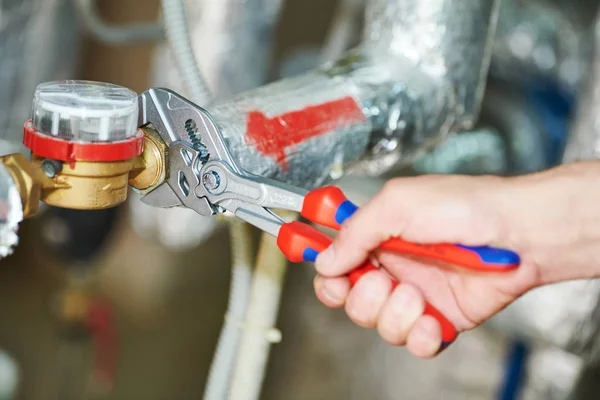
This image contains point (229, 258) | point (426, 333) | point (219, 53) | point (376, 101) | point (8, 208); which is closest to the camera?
point (8, 208)

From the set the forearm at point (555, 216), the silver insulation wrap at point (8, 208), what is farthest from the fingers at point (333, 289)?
the silver insulation wrap at point (8, 208)

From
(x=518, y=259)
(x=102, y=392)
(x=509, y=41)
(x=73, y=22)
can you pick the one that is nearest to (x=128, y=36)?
(x=73, y=22)

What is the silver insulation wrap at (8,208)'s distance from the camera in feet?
1.46

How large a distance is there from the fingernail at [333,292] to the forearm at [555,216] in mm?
125

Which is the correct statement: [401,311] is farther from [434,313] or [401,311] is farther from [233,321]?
[233,321]

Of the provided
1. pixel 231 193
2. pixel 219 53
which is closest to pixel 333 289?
pixel 231 193

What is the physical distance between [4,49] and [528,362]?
81cm

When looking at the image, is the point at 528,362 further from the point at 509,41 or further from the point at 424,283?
the point at 424,283

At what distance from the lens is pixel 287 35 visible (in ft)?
5.12

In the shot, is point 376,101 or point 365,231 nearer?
point 365,231

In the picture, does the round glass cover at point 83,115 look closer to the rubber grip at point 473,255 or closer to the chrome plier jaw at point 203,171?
the chrome plier jaw at point 203,171

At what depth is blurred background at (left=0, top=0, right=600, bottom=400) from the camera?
0.91 meters

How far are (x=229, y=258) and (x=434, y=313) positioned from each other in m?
Result: 1.09

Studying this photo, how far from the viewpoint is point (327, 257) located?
52cm
